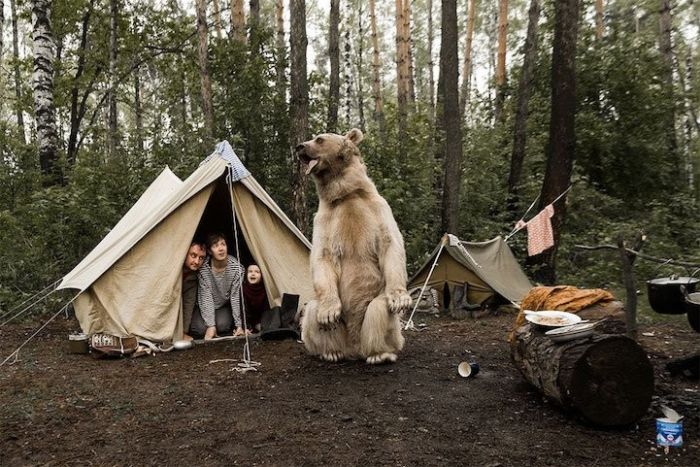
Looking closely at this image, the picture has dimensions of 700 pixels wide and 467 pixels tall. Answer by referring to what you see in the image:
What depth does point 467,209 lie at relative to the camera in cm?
1355

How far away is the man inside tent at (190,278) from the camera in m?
6.54

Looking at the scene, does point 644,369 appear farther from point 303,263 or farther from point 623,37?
point 623,37

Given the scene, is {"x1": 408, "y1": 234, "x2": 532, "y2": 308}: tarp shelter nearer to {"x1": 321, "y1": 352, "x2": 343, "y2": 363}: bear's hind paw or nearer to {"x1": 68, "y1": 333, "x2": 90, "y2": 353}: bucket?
{"x1": 321, "y1": 352, "x2": 343, "y2": 363}: bear's hind paw

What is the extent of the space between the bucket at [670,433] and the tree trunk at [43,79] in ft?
35.2

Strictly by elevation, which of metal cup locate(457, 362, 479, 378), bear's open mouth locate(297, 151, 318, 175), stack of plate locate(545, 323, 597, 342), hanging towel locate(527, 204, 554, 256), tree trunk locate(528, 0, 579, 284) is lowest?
metal cup locate(457, 362, 479, 378)

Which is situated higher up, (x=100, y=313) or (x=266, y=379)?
(x=100, y=313)

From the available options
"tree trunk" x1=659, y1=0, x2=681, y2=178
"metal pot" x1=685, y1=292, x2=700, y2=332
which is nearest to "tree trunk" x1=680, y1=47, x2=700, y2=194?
"tree trunk" x1=659, y1=0, x2=681, y2=178

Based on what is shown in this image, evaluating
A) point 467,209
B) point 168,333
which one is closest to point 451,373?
point 168,333

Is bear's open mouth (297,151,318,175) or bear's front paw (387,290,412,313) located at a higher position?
bear's open mouth (297,151,318,175)

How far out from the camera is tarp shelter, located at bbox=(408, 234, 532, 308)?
8.31 metres

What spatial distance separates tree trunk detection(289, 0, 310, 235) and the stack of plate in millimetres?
6153

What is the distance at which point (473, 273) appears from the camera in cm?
840

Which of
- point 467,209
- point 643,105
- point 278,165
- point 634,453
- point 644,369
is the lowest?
point 634,453

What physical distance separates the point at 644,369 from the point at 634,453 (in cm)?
56
